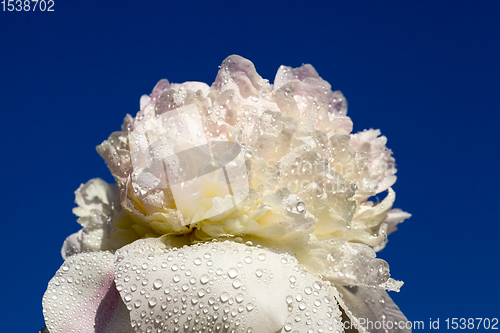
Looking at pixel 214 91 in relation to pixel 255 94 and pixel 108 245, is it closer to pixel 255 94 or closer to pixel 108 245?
pixel 255 94

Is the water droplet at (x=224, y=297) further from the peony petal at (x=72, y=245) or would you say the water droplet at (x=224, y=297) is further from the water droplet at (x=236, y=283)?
the peony petal at (x=72, y=245)

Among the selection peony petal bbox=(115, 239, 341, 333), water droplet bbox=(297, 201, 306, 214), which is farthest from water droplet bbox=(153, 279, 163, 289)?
water droplet bbox=(297, 201, 306, 214)

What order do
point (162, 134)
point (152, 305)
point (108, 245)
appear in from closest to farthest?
point (152, 305), point (162, 134), point (108, 245)

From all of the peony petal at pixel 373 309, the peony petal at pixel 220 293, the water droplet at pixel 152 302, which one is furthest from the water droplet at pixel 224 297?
the peony petal at pixel 373 309

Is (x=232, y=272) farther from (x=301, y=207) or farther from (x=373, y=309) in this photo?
(x=373, y=309)

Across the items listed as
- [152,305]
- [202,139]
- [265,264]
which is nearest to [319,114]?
[202,139]

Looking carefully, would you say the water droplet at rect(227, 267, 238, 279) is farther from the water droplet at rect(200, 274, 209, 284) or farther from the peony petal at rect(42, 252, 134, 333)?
the peony petal at rect(42, 252, 134, 333)
